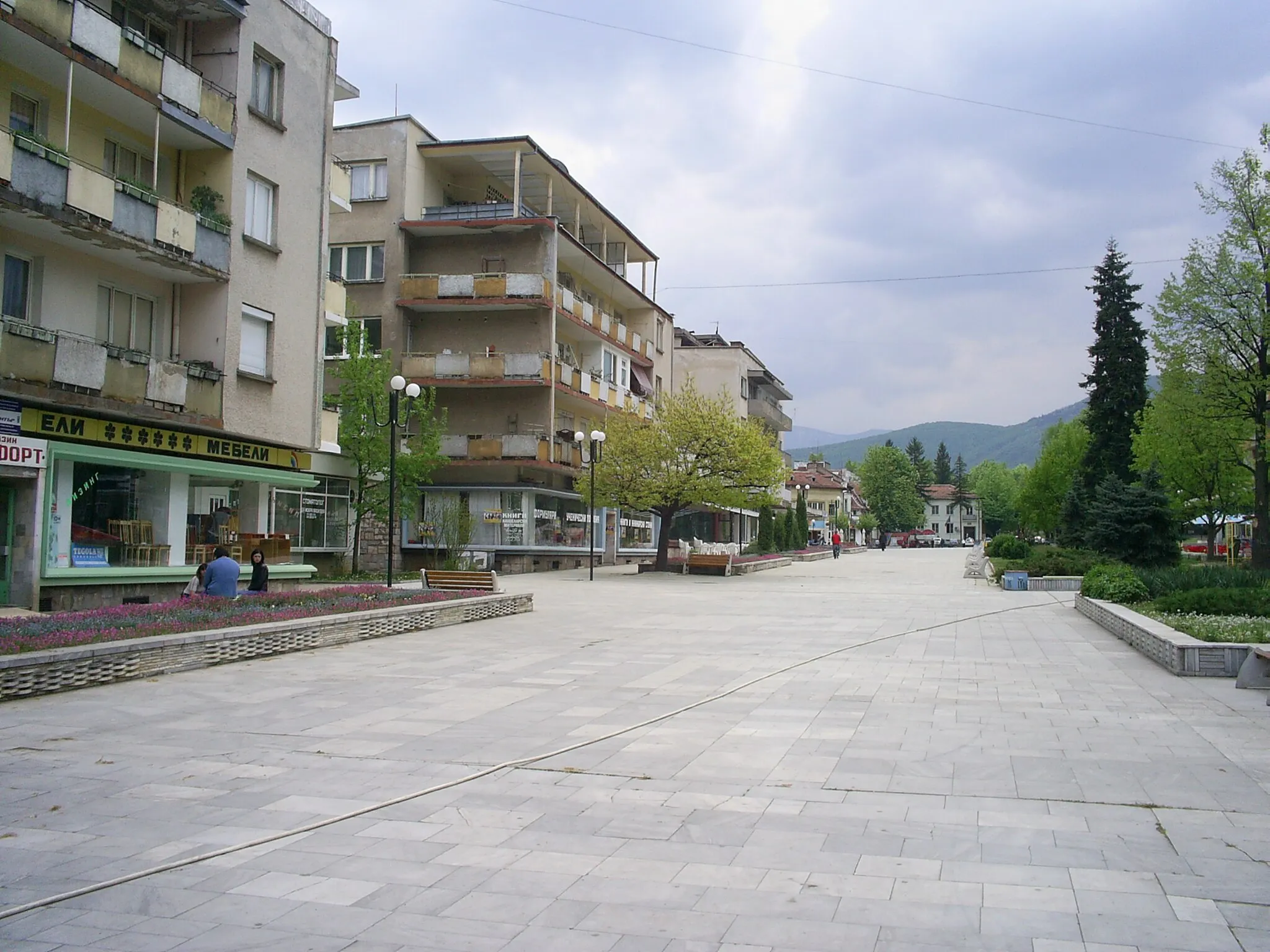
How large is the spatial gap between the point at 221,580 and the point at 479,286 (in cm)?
2373

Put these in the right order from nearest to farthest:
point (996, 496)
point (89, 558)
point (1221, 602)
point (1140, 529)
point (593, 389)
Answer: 1. point (1221, 602)
2. point (89, 558)
3. point (1140, 529)
4. point (593, 389)
5. point (996, 496)

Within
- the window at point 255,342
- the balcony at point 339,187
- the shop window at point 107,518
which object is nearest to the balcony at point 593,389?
the balcony at point 339,187

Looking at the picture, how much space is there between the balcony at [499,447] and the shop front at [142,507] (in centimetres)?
1316

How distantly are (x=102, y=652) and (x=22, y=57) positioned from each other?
12373 millimetres

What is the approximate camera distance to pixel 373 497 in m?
31.8

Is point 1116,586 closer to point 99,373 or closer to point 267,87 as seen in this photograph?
point 99,373

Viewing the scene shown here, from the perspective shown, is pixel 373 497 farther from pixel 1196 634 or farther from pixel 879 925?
pixel 879 925

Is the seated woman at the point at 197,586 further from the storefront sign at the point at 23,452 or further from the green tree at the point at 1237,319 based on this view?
the green tree at the point at 1237,319

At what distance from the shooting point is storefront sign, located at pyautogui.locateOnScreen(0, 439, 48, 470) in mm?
16859

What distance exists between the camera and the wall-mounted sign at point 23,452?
16.9 m

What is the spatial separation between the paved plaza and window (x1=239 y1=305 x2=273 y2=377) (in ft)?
40.1

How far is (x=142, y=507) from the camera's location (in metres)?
20.6

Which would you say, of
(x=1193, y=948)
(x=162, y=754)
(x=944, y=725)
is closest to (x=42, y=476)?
(x=162, y=754)

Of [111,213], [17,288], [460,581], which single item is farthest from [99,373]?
[460,581]
